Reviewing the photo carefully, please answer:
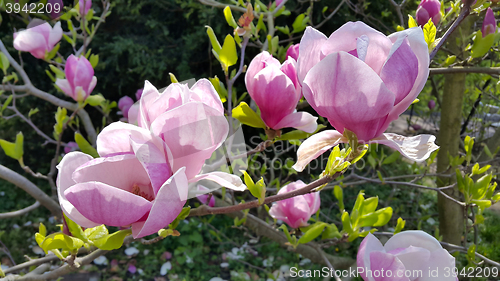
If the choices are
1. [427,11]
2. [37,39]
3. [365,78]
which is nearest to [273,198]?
[365,78]

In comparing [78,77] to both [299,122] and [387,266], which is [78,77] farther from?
[387,266]

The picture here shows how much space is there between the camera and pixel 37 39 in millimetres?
1069

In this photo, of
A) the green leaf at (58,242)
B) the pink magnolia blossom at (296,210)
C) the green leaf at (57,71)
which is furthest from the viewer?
the green leaf at (57,71)

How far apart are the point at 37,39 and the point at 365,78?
1.10 meters

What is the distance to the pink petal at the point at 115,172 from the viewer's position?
32cm

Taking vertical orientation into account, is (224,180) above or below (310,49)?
below

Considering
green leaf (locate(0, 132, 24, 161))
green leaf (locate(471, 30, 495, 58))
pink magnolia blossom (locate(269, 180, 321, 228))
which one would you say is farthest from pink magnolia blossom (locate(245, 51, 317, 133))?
green leaf (locate(0, 132, 24, 161))

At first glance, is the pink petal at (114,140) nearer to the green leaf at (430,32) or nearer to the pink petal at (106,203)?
the pink petal at (106,203)

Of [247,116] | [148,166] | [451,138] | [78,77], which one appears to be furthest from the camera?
[451,138]

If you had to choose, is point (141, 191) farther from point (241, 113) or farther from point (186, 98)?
point (241, 113)

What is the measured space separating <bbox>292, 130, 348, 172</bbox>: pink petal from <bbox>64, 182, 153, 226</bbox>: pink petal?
17 cm

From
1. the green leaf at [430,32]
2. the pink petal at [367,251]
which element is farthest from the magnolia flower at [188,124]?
the green leaf at [430,32]

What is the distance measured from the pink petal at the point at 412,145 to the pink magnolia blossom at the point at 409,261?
0.49ft

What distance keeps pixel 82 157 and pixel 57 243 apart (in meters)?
0.12
